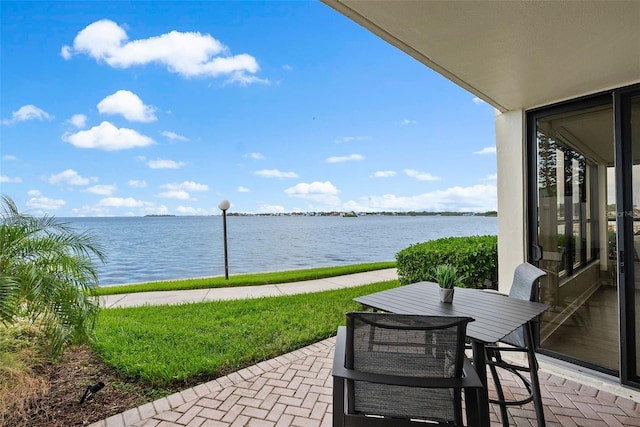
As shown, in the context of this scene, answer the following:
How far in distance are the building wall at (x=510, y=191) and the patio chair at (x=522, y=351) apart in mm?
819

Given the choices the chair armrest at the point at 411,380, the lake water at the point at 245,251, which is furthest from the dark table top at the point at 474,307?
the lake water at the point at 245,251

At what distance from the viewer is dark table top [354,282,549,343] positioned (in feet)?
5.86

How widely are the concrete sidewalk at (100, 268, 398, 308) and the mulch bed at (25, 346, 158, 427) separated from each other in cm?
254

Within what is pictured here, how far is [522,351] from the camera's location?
6.74ft

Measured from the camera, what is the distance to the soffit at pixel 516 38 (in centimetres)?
157

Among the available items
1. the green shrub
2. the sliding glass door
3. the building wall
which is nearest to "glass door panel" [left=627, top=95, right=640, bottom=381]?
the sliding glass door

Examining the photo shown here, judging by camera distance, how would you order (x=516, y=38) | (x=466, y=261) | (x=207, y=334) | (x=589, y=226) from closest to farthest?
(x=516, y=38)
(x=589, y=226)
(x=207, y=334)
(x=466, y=261)

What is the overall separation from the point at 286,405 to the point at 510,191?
291 centimetres

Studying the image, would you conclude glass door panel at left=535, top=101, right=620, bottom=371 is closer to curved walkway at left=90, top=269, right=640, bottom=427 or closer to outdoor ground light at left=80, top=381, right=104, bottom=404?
curved walkway at left=90, top=269, right=640, bottom=427

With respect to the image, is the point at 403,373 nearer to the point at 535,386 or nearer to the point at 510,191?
the point at 535,386

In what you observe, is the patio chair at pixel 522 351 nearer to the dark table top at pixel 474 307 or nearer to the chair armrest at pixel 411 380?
the dark table top at pixel 474 307

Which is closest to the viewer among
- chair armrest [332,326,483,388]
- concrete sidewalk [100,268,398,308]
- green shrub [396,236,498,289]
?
chair armrest [332,326,483,388]

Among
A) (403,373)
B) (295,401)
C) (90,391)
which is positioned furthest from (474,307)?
(90,391)

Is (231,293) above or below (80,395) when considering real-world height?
below
